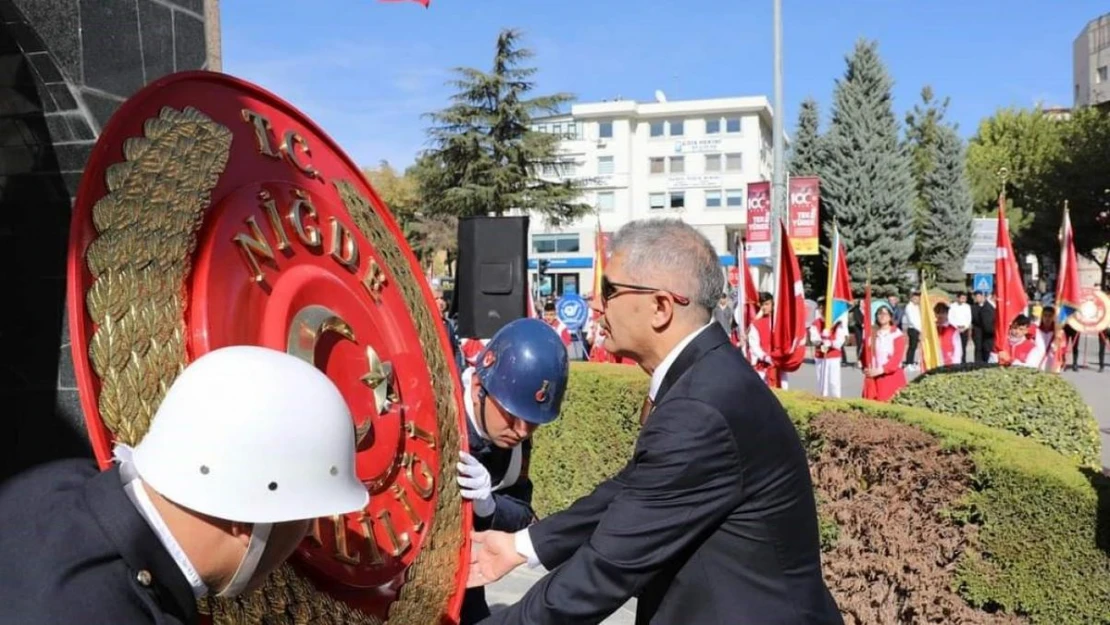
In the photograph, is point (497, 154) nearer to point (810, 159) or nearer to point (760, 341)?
point (810, 159)

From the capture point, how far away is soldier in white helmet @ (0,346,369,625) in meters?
1.34

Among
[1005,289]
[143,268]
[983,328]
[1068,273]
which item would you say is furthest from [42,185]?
[983,328]

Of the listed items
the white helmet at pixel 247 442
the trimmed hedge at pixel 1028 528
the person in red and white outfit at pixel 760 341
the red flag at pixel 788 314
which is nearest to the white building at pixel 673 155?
the person in red and white outfit at pixel 760 341

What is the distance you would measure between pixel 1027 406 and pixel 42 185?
20.6 feet

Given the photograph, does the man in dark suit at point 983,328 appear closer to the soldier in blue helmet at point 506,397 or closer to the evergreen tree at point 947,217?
the soldier in blue helmet at point 506,397

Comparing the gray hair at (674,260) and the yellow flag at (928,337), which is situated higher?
the gray hair at (674,260)

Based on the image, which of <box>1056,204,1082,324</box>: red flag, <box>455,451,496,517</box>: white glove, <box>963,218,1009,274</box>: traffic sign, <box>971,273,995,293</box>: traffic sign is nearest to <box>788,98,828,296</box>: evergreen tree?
<box>971,273,995,293</box>: traffic sign

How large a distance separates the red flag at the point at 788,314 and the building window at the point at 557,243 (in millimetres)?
58471

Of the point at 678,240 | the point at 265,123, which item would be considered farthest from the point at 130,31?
the point at 678,240

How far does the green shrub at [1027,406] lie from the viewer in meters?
6.40

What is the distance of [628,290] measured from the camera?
253cm

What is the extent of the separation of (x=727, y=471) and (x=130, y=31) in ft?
6.37

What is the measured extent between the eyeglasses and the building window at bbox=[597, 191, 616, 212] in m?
73.1

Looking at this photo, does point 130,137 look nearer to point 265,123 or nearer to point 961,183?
point 265,123
